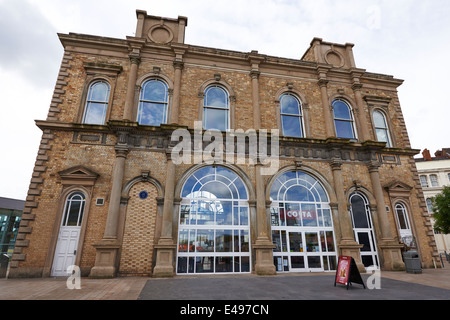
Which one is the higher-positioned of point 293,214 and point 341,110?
point 341,110

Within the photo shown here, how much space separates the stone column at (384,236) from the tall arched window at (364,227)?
1.30 feet

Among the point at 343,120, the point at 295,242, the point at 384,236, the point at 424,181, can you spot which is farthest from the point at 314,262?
the point at 424,181

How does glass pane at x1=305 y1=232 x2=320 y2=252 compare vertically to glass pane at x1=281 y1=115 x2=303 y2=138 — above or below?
below

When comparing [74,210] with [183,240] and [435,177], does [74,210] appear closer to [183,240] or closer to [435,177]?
[183,240]

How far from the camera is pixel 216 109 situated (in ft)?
42.2

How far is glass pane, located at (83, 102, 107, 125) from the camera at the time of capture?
11695mm

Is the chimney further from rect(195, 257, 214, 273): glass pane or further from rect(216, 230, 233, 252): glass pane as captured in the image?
rect(195, 257, 214, 273): glass pane

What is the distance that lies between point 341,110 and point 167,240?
12.1 metres

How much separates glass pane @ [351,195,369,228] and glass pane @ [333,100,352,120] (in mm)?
4717

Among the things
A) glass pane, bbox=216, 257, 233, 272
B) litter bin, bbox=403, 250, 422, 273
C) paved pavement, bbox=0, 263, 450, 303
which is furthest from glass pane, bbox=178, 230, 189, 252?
litter bin, bbox=403, 250, 422, 273

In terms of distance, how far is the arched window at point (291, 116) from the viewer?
43.6ft

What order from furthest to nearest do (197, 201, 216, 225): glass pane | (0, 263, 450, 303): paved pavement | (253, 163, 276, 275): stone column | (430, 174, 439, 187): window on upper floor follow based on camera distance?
(430, 174, 439, 187): window on upper floor
(197, 201, 216, 225): glass pane
(253, 163, 276, 275): stone column
(0, 263, 450, 303): paved pavement
